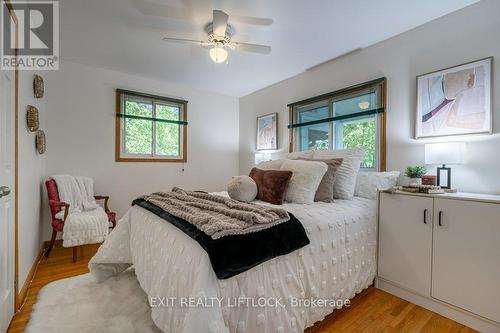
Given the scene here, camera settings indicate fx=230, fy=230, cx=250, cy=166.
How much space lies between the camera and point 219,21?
6.70 ft

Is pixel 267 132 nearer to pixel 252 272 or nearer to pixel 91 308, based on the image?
pixel 252 272

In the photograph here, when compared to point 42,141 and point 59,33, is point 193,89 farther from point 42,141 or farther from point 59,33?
point 42,141

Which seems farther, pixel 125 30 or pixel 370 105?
pixel 370 105

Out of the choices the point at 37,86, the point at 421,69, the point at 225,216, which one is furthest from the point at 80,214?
the point at 421,69

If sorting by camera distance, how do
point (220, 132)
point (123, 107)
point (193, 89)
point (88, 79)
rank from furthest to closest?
point (220, 132) → point (193, 89) → point (123, 107) → point (88, 79)

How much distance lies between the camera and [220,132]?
480cm

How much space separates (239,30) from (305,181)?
1.75 m

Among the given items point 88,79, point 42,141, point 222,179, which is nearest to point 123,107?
point 88,79

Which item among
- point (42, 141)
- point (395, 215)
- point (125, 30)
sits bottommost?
point (395, 215)

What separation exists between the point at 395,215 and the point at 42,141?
12.7 feet

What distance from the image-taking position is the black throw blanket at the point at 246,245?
1.08 meters

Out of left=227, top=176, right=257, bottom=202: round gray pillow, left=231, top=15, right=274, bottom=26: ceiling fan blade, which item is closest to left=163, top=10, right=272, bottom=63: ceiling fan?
left=231, top=15, right=274, bottom=26: ceiling fan blade

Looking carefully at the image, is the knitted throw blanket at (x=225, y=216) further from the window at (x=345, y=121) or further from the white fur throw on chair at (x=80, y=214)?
the window at (x=345, y=121)

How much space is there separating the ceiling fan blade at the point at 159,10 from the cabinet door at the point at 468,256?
8.94 feet
